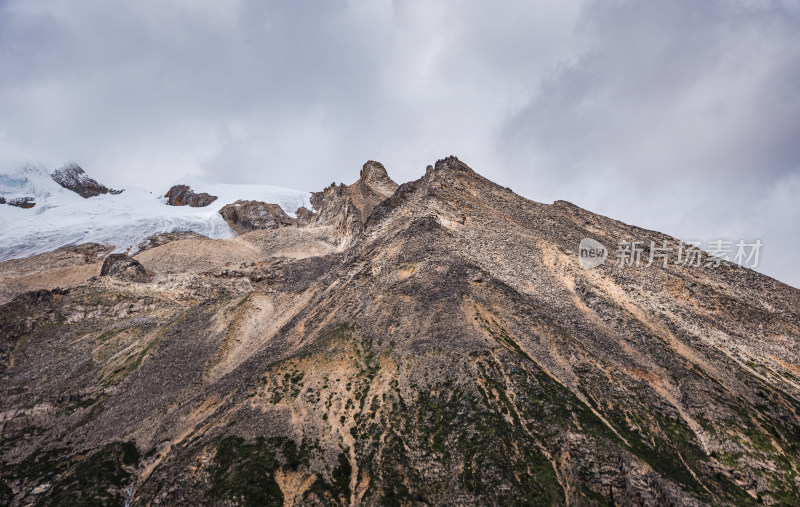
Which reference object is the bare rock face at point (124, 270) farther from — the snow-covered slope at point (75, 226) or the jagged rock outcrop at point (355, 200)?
the snow-covered slope at point (75, 226)

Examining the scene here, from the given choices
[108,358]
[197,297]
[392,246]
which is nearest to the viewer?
[108,358]

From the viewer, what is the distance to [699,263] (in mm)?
70500

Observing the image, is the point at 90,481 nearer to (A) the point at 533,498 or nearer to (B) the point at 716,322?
(A) the point at 533,498

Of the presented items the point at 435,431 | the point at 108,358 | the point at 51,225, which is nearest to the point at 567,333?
the point at 435,431

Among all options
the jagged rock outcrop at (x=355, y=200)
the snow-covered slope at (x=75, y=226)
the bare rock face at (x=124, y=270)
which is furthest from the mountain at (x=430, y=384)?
the snow-covered slope at (x=75, y=226)

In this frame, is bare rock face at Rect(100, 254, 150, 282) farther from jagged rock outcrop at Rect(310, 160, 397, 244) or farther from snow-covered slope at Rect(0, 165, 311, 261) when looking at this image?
snow-covered slope at Rect(0, 165, 311, 261)

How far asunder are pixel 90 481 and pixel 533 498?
40601 mm

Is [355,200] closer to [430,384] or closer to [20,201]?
[430,384]

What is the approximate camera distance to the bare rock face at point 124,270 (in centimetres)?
8800

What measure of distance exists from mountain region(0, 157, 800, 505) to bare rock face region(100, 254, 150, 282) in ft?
39.7

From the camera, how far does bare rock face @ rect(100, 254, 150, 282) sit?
289 ft

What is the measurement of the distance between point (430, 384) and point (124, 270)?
288 ft

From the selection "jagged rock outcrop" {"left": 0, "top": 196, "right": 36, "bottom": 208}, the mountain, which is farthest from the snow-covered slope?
the mountain

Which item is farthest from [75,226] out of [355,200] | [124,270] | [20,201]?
[355,200]
